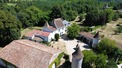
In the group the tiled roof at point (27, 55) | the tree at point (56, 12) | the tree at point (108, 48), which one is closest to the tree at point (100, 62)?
the tree at point (108, 48)

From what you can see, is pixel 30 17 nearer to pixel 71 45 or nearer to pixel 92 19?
pixel 71 45

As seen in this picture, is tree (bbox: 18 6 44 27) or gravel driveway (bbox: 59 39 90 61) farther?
tree (bbox: 18 6 44 27)

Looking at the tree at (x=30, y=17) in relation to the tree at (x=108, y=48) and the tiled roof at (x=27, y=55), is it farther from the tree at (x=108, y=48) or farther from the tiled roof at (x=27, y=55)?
the tree at (x=108, y=48)

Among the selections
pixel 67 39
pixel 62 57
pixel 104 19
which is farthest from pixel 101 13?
pixel 62 57

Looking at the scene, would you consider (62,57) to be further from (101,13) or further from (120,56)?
(101,13)

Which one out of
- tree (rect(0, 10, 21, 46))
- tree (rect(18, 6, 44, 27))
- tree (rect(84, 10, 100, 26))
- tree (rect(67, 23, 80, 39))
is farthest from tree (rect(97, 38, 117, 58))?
tree (rect(18, 6, 44, 27))

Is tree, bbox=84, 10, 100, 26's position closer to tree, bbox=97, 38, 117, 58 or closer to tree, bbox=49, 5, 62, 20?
tree, bbox=49, 5, 62, 20

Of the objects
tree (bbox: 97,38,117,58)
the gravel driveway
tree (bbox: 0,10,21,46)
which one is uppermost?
tree (bbox: 0,10,21,46)

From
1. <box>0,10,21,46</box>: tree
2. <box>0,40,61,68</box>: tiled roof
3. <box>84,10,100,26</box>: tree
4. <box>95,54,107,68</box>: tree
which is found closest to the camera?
<box>0,40,61,68</box>: tiled roof
